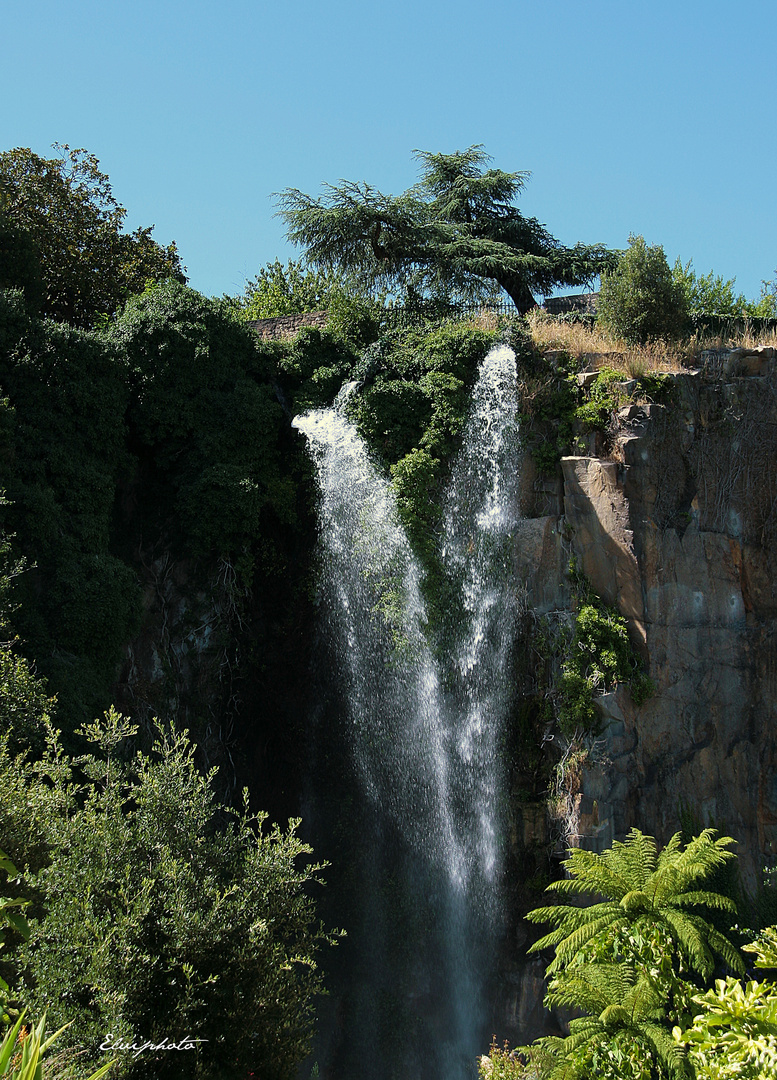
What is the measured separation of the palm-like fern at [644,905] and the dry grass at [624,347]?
349 inches

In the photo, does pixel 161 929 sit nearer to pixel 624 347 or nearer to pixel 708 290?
pixel 624 347

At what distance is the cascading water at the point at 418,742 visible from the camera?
1441cm

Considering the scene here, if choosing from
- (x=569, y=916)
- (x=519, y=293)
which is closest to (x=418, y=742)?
(x=569, y=916)

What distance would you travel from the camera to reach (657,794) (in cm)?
1470

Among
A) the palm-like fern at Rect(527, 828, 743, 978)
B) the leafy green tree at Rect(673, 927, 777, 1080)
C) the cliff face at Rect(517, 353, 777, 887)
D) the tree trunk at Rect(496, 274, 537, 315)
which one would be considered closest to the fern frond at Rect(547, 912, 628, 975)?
the palm-like fern at Rect(527, 828, 743, 978)

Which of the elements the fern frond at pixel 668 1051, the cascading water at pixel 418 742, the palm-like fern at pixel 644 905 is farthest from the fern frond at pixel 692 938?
the cascading water at pixel 418 742

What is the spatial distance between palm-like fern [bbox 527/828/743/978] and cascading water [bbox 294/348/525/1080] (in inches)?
200

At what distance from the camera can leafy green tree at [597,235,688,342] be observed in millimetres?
17281

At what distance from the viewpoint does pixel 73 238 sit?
21.9 m

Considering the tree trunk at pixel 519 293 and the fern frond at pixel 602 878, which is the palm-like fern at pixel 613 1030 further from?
the tree trunk at pixel 519 293

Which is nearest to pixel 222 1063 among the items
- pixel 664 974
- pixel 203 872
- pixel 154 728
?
pixel 203 872

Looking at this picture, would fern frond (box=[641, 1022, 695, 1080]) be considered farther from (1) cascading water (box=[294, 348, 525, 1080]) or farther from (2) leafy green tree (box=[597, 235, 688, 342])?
(2) leafy green tree (box=[597, 235, 688, 342])

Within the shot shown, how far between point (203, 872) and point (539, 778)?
762 cm

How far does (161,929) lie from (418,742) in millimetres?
7879
